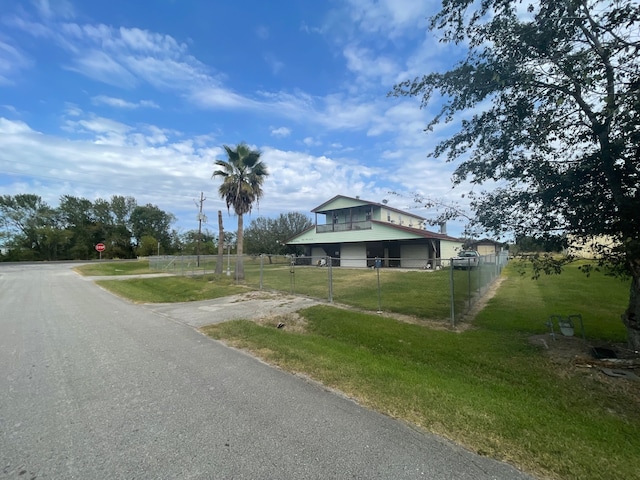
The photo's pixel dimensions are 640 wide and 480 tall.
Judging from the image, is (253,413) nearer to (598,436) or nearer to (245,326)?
(598,436)

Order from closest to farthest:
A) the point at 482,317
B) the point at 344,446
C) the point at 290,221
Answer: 1. the point at 344,446
2. the point at 482,317
3. the point at 290,221

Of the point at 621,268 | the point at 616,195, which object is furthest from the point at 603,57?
the point at 621,268

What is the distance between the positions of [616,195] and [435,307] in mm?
5841

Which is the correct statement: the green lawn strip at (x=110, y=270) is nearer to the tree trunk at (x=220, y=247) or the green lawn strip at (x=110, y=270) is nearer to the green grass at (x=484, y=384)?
the tree trunk at (x=220, y=247)

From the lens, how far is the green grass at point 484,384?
296cm

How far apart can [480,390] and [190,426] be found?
361 centimetres

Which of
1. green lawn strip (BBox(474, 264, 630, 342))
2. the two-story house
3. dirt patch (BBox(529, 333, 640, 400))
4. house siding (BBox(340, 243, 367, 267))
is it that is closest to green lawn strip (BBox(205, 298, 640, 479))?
dirt patch (BBox(529, 333, 640, 400))

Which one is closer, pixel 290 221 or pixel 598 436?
pixel 598 436

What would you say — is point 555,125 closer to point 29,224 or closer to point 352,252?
point 352,252

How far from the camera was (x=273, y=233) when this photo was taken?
153 feet

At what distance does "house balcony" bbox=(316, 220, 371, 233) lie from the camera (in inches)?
1197

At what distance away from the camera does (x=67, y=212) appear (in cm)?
6788

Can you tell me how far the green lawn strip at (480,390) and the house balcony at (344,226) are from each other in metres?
23.1

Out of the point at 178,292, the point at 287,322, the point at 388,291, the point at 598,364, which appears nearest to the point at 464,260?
the point at 388,291
